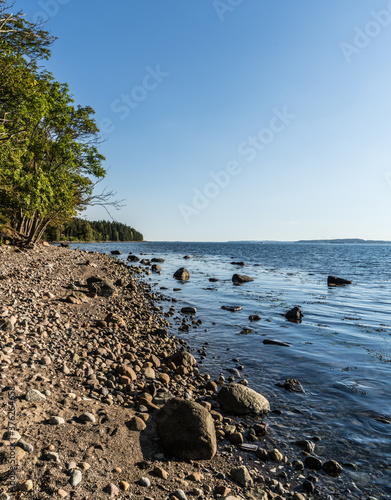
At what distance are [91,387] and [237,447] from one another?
3.09 m

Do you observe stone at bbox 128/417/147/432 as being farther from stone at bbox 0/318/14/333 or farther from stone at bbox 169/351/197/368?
stone at bbox 0/318/14/333

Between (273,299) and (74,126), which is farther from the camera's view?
(74,126)

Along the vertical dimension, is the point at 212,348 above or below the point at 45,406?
below

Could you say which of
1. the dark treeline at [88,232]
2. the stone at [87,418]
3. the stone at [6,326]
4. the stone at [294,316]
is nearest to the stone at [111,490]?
the stone at [87,418]

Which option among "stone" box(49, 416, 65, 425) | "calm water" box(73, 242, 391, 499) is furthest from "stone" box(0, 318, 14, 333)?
"calm water" box(73, 242, 391, 499)

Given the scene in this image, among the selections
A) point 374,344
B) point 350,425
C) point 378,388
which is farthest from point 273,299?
point 350,425

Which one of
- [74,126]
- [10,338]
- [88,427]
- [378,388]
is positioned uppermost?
[74,126]

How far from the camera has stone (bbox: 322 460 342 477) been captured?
16.3 ft

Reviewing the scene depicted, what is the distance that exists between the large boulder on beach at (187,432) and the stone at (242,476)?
0.48 meters

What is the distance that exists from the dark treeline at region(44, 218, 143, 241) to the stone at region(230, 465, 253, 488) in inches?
3607

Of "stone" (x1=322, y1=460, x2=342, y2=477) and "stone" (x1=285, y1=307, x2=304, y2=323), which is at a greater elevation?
"stone" (x1=285, y1=307, x2=304, y2=323)

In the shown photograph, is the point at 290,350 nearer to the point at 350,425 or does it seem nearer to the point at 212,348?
the point at 212,348

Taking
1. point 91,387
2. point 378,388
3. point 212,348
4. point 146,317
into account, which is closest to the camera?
point 91,387

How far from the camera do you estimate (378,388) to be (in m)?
8.26
